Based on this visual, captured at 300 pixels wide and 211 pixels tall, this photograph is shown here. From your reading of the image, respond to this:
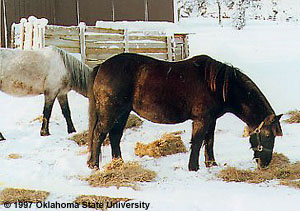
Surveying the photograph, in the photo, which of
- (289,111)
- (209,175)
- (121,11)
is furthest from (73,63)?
(289,111)

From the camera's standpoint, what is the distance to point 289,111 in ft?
6.59

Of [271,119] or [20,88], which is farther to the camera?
[20,88]

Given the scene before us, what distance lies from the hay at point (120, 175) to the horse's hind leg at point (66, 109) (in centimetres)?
29

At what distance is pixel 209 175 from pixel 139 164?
330 mm

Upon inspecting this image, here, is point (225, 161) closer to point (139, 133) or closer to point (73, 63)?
point (139, 133)

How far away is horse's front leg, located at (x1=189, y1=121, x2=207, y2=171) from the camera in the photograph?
1862 mm

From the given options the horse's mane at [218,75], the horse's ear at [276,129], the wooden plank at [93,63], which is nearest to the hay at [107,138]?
the wooden plank at [93,63]

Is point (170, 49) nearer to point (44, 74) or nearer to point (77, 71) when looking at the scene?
point (77, 71)

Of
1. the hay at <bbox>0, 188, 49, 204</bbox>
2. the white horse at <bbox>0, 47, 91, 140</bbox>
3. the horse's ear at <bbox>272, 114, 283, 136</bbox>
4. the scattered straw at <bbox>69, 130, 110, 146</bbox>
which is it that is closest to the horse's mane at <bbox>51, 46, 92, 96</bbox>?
the white horse at <bbox>0, 47, 91, 140</bbox>

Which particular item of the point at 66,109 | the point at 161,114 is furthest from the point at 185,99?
the point at 66,109

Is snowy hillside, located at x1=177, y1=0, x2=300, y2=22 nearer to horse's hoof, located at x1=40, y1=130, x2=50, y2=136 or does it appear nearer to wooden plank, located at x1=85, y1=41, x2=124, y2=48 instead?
wooden plank, located at x1=85, y1=41, x2=124, y2=48

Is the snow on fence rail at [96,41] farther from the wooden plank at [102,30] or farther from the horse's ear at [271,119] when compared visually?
the horse's ear at [271,119]

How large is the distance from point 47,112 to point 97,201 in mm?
564

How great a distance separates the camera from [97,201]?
67.5 inches
